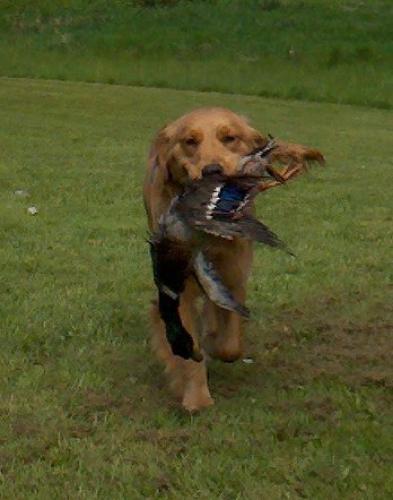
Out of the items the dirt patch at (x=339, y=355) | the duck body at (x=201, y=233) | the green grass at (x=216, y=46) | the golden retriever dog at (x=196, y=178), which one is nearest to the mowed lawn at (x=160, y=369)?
the dirt patch at (x=339, y=355)

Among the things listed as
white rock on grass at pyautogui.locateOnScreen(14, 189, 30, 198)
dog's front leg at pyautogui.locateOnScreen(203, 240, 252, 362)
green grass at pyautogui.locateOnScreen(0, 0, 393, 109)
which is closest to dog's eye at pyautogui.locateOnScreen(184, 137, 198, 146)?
dog's front leg at pyautogui.locateOnScreen(203, 240, 252, 362)

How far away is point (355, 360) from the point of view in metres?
5.14

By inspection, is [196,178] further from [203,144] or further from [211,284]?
[211,284]

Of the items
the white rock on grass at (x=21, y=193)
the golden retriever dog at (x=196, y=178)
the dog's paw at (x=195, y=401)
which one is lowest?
the white rock on grass at (x=21, y=193)

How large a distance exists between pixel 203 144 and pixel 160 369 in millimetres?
1073

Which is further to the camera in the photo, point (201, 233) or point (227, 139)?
point (227, 139)

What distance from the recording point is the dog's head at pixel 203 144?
454cm

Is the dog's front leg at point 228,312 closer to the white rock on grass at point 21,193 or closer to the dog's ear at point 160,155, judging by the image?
the dog's ear at point 160,155

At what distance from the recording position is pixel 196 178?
4398mm

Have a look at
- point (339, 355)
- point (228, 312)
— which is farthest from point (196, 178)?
point (339, 355)

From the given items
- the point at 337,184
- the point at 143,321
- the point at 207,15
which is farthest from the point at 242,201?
the point at 207,15

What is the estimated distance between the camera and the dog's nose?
431 centimetres

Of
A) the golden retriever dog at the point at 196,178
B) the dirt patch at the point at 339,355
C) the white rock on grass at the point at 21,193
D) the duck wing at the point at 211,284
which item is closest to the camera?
the duck wing at the point at 211,284

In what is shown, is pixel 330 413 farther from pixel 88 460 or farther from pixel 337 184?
pixel 337 184
